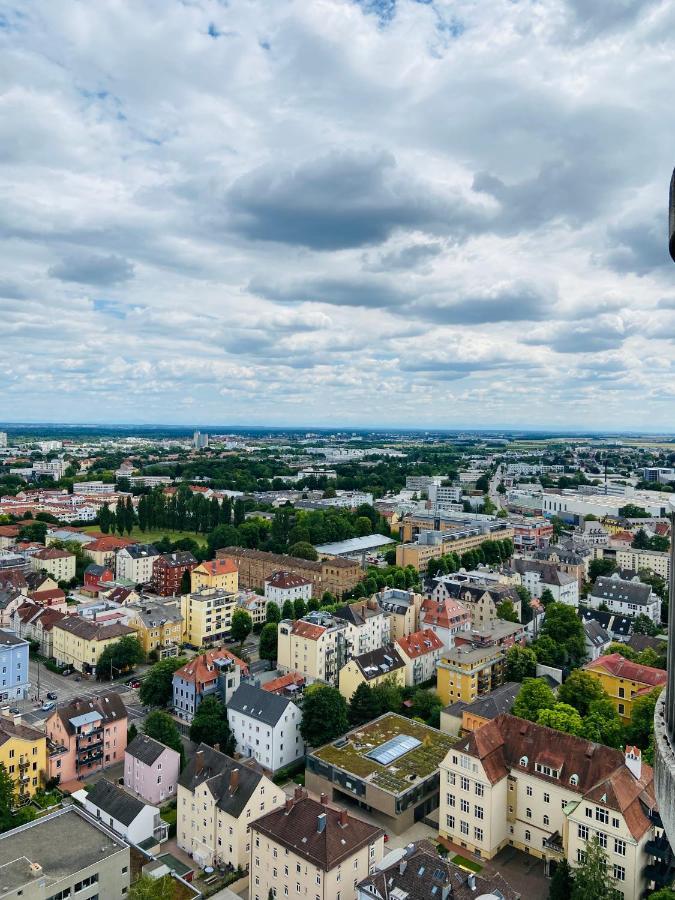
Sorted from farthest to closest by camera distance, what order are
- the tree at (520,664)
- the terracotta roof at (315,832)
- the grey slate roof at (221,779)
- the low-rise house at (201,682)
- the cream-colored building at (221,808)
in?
the tree at (520,664) → the low-rise house at (201,682) → the grey slate roof at (221,779) → the cream-colored building at (221,808) → the terracotta roof at (315,832)

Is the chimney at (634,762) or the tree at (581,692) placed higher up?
the chimney at (634,762)

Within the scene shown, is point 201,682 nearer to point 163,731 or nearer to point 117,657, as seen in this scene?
point 163,731

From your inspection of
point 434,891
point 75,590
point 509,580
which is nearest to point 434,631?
point 509,580

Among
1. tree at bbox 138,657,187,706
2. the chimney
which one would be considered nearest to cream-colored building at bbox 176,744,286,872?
tree at bbox 138,657,187,706

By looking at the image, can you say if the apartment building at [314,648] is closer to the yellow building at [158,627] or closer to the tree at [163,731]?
the yellow building at [158,627]

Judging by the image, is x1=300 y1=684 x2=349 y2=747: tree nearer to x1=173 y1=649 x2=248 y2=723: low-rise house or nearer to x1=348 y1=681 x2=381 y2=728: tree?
x1=348 y1=681 x2=381 y2=728: tree

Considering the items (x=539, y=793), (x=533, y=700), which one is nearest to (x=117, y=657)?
(x=533, y=700)

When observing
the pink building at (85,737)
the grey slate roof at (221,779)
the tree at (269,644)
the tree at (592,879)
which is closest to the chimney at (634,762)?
the tree at (592,879)
